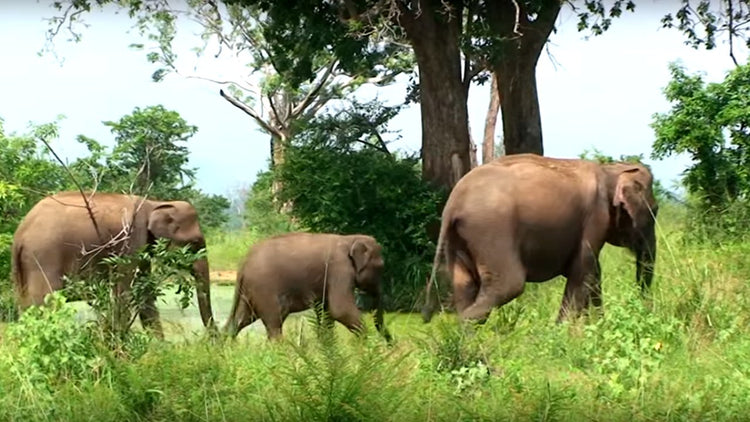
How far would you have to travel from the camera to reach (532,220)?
5.76 m

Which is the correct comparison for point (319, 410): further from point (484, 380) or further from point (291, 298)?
point (291, 298)

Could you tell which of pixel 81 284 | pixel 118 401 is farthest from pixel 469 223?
pixel 118 401

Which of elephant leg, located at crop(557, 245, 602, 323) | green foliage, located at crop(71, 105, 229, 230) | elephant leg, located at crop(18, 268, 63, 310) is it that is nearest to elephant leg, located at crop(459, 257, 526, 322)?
elephant leg, located at crop(557, 245, 602, 323)

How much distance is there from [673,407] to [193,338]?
2.31 m

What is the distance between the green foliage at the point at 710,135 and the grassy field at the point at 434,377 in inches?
222

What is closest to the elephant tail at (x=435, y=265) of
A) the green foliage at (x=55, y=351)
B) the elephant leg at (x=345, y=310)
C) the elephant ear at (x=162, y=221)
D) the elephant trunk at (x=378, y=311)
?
the elephant trunk at (x=378, y=311)

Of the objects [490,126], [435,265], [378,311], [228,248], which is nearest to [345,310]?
[378,311]

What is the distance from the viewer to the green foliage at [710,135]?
33.9ft

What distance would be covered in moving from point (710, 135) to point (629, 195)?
485 cm

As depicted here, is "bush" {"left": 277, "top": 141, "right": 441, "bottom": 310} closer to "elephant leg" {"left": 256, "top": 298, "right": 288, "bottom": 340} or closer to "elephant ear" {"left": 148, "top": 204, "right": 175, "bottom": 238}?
"elephant ear" {"left": 148, "top": 204, "right": 175, "bottom": 238}

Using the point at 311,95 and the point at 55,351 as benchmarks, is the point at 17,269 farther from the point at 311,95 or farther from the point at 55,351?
the point at 311,95

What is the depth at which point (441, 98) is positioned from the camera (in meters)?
8.95

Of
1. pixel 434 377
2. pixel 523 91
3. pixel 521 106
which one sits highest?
pixel 523 91

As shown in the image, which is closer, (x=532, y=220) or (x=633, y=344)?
(x=633, y=344)
